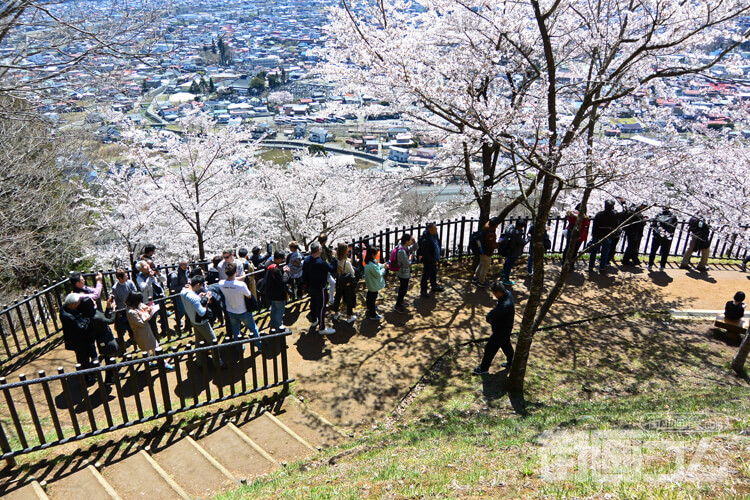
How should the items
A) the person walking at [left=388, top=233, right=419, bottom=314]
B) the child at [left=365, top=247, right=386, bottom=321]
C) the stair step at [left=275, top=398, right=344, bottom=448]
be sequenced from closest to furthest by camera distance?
the stair step at [left=275, top=398, right=344, bottom=448] < the child at [left=365, top=247, right=386, bottom=321] < the person walking at [left=388, top=233, right=419, bottom=314]

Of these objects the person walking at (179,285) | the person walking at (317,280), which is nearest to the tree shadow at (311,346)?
the person walking at (317,280)

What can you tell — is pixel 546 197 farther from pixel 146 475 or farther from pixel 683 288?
pixel 683 288

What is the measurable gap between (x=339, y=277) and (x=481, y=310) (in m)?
3.09

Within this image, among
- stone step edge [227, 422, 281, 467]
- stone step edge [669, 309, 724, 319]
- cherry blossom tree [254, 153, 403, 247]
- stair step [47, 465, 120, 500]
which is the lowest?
cherry blossom tree [254, 153, 403, 247]

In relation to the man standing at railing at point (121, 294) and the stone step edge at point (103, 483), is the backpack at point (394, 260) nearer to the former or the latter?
the man standing at railing at point (121, 294)

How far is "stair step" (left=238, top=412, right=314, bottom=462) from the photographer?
5.16m

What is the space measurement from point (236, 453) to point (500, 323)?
401cm

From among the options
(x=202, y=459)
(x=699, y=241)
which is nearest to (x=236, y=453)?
(x=202, y=459)

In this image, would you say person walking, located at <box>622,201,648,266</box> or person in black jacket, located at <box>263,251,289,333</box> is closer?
person in black jacket, located at <box>263,251,289,333</box>

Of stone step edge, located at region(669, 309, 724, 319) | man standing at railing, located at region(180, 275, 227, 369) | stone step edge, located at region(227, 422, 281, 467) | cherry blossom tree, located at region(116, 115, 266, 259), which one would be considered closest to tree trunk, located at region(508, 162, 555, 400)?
stone step edge, located at region(227, 422, 281, 467)

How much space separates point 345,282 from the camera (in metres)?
8.02

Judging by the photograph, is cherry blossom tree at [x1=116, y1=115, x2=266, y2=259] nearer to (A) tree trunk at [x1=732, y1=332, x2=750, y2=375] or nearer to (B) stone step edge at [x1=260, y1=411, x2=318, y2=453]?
(B) stone step edge at [x1=260, y1=411, x2=318, y2=453]

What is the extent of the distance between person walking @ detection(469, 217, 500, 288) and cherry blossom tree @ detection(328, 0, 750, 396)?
93 centimetres

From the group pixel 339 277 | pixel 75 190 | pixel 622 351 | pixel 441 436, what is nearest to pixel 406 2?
pixel 339 277
